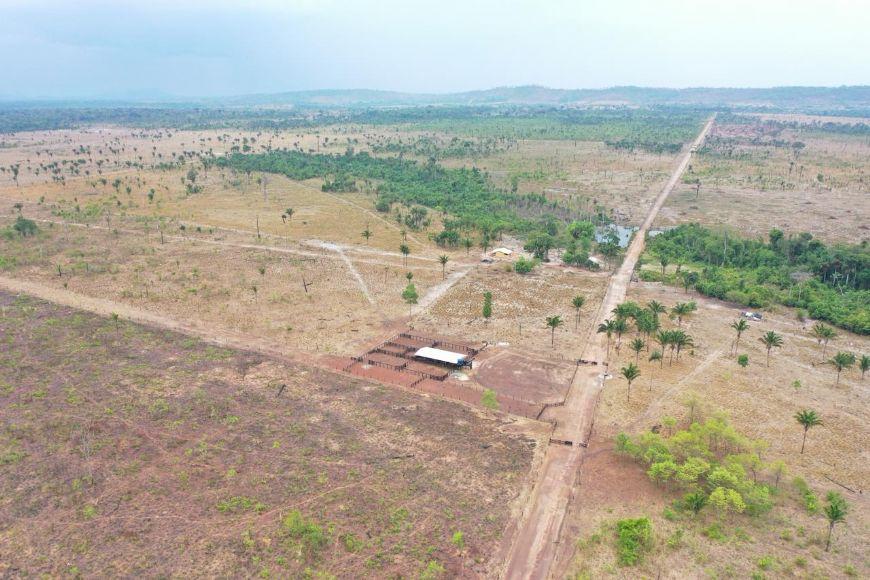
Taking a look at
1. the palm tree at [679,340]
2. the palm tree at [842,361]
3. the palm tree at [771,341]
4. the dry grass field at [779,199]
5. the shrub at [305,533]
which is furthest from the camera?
the dry grass field at [779,199]

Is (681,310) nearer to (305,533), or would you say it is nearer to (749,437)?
(749,437)

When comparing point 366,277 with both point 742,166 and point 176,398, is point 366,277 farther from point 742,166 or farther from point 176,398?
point 742,166

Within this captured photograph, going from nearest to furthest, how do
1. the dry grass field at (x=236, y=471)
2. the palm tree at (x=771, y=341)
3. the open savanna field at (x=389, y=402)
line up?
the dry grass field at (x=236, y=471) < the open savanna field at (x=389, y=402) < the palm tree at (x=771, y=341)

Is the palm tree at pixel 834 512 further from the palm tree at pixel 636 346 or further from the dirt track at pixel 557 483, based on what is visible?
the palm tree at pixel 636 346

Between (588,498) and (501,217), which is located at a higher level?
A: (501,217)

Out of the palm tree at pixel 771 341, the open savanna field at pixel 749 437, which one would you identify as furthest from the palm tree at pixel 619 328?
the palm tree at pixel 771 341

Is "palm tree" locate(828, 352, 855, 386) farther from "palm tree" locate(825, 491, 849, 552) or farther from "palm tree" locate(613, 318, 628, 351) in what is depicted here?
"palm tree" locate(825, 491, 849, 552)

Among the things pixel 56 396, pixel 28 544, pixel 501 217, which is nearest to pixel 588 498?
pixel 28 544
